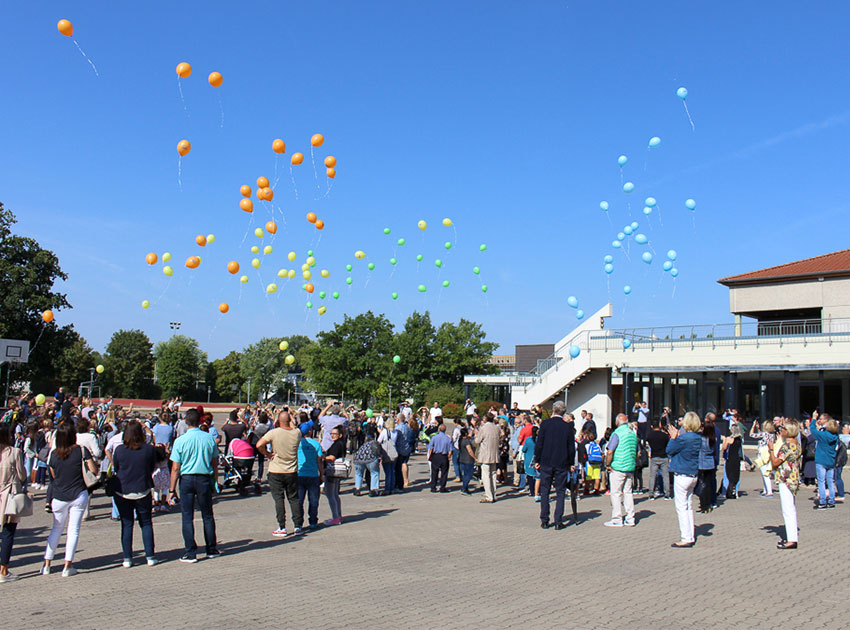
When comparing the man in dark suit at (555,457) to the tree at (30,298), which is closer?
the man in dark suit at (555,457)

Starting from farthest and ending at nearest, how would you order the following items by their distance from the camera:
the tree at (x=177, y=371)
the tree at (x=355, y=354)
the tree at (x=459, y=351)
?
the tree at (x=177, y=371) < the tree at (x=355, y=354) < the tree at (x=459, y=351)

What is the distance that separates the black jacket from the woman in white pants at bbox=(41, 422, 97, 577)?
648 cm

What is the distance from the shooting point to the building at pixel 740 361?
29.0 metres

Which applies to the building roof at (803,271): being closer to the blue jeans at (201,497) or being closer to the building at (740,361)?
the building at (740,361)

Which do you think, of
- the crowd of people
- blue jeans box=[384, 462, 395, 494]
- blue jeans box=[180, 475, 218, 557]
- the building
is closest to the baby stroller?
the crowd of people

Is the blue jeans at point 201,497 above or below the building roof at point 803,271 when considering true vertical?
below

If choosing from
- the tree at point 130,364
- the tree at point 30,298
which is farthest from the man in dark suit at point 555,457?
the tree at point 130,364

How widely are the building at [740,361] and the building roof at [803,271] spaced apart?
47mm

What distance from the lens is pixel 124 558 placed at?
7875 millimetres

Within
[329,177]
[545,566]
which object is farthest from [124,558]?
[329,177]

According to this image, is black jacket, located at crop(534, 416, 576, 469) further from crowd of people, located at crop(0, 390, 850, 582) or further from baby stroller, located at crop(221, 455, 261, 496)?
baby stroller, located at crop(221, 455, 261, 496)

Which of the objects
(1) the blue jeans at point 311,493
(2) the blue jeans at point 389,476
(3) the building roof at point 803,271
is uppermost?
(3) the building roof at point 803,271

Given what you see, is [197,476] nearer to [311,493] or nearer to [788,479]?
[311,493]

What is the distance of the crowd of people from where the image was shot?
302 inches
